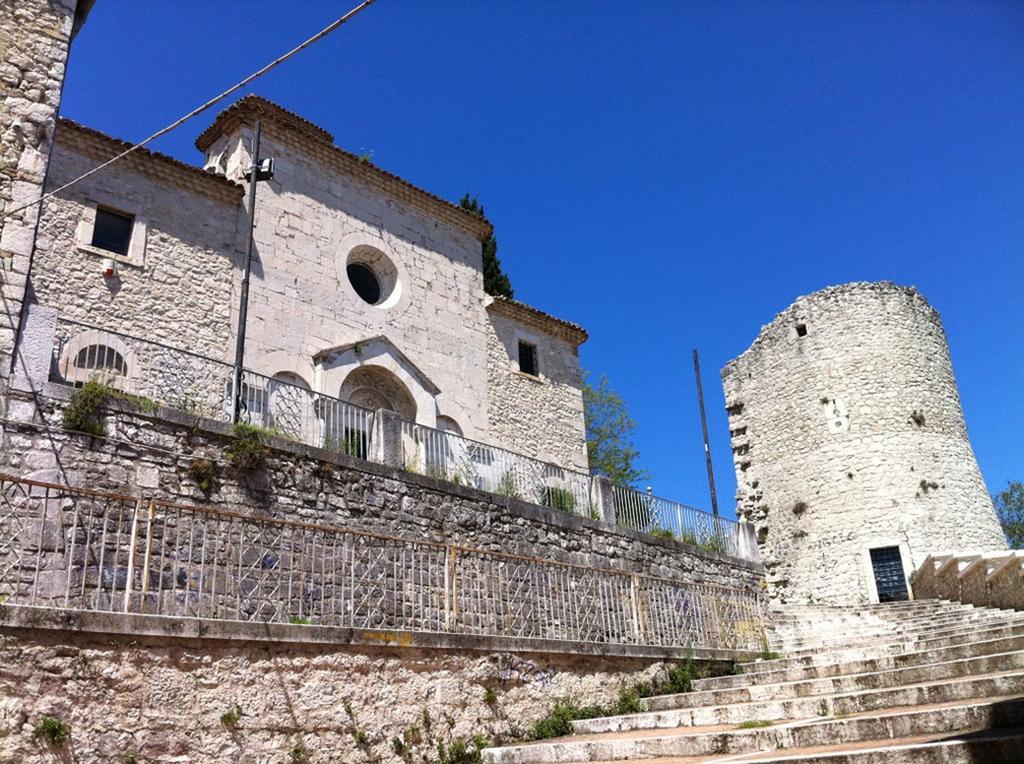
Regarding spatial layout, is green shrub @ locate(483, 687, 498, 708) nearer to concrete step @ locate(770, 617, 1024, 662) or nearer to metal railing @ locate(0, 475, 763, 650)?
metal railing @ locate(0, 475, 763, 650)

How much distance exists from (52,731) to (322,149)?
13908 millimetres

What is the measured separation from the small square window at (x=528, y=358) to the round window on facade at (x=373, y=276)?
3.93m

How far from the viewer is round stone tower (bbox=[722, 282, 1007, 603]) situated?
2320 cm

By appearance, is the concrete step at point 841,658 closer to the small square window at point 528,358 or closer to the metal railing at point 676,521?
the metal railing at point 676,521

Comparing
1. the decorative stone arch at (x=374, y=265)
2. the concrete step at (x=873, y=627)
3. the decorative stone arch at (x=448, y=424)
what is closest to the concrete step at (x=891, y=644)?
the concrete step at (x=873, y=627)

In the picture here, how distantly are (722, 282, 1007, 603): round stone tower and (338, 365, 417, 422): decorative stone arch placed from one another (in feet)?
42.6

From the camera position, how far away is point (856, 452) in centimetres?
2416

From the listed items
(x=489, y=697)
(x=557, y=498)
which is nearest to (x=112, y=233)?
(x=557, y=498)

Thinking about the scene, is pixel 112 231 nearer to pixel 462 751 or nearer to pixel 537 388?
pixel 537 388

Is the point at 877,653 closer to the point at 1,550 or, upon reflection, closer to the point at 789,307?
the point at 1,550

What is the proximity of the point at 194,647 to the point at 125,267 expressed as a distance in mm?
9510

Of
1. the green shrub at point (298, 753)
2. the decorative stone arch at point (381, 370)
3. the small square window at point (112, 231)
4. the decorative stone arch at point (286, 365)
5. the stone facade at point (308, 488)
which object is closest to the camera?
the green shrub at point (298, 753)

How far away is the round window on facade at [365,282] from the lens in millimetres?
17750

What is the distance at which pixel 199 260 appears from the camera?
583 inches
